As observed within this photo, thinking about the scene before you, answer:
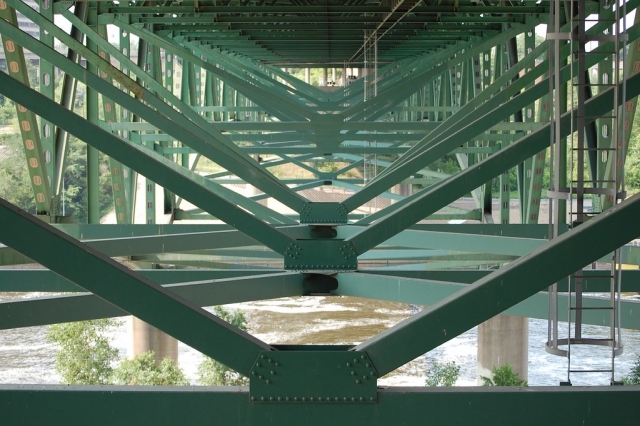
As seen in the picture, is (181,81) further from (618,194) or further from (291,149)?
(618,194)

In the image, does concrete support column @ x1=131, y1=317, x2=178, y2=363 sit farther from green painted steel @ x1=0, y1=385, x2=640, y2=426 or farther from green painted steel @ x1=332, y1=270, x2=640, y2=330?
green painted steel @ x1=0, y1=385, x2=640, y2=426

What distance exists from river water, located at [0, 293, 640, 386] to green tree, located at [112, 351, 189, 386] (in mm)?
6532

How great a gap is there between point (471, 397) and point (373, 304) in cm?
3956

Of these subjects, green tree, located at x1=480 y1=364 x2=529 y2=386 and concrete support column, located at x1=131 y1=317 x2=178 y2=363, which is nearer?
green tree, located at x1=480 y1=364 x2=529 y2=386

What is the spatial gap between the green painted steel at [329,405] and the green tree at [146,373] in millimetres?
20364

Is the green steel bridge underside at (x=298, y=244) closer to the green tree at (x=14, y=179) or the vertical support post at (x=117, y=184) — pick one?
the vertical support post at (x=117, y=184)

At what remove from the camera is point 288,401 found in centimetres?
464

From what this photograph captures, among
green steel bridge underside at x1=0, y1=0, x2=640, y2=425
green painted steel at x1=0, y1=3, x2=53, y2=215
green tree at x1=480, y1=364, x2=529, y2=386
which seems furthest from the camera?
green tree at x1=480, y1=364, x2=529, y2=386

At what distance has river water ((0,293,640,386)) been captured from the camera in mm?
34875

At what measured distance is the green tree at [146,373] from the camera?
2494 centimetres

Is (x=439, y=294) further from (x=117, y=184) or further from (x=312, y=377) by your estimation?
(x=117, y=184)

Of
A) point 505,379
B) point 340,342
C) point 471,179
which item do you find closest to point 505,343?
point 505,379

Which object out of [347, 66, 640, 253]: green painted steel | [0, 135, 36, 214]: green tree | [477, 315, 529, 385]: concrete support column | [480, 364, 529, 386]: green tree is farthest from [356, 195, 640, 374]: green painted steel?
[0, 135, 36, 214]: green tree

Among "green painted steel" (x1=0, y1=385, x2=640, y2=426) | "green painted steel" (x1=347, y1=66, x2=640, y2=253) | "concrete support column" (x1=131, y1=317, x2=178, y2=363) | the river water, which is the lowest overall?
the river water
